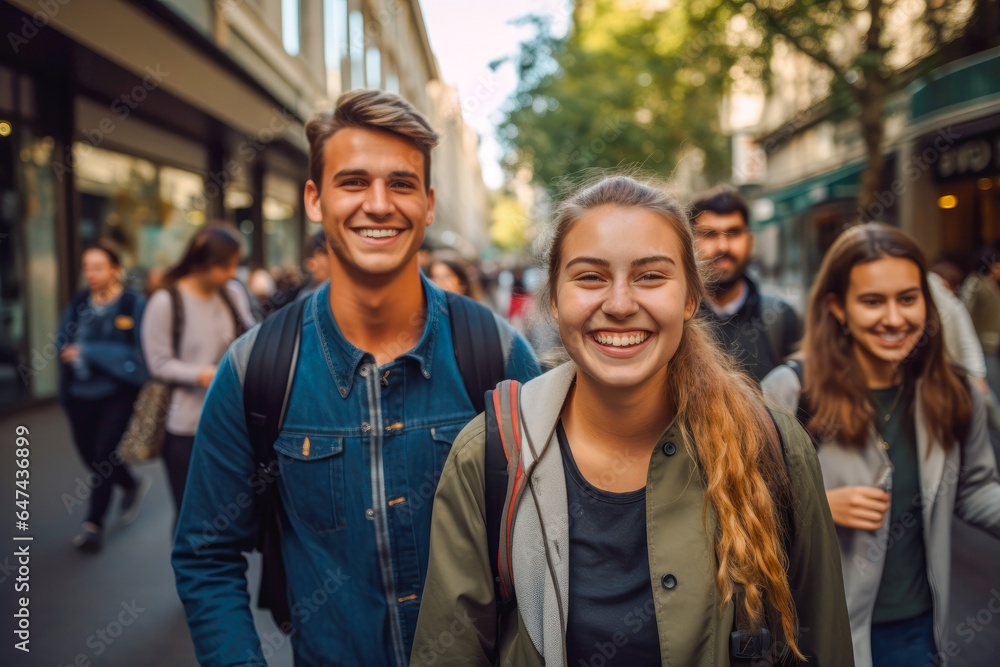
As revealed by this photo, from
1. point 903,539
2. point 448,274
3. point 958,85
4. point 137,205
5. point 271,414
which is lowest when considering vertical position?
point 903,539

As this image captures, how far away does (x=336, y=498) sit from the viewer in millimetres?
1932

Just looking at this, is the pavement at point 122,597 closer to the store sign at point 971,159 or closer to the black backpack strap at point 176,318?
the black backpack strap at point 176,318

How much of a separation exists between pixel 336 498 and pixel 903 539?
1.80 m

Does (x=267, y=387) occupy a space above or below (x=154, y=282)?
below

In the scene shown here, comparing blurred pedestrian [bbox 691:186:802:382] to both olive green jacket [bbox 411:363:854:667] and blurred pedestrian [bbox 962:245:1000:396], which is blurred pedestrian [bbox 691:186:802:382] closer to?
olive green jacket [bbox 411:363:854:667]

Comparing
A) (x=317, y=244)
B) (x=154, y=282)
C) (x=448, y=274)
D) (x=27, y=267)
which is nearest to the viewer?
(x=317, y=244)

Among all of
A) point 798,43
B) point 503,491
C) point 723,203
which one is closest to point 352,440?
point 503,491

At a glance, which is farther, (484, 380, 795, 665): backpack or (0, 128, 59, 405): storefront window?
(0, 128, 59, 405): storefront window

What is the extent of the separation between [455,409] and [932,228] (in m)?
18.0

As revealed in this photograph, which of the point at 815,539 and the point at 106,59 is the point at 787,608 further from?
the point at 106,59

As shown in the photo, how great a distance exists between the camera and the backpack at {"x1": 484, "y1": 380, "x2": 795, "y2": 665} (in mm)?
1594

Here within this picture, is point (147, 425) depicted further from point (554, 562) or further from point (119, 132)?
point (119, 132)

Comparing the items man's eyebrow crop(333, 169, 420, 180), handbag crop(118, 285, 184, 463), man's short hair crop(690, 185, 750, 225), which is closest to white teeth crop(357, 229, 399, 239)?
man's eyebrow crop(333, 169, 420, 180)

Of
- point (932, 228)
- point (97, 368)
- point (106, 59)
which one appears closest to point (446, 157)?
point (932, 228)
